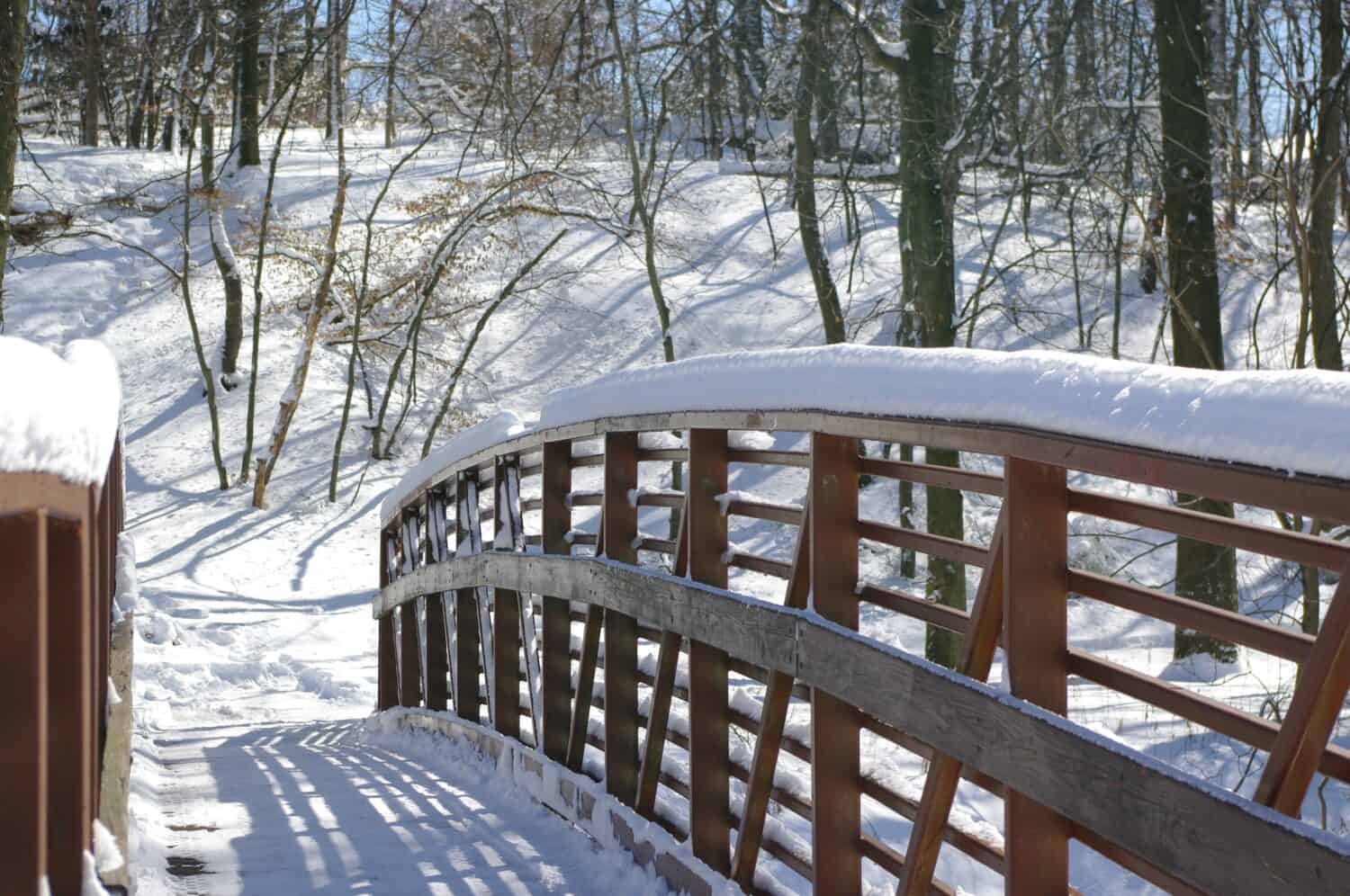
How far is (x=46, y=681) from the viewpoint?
1549mm

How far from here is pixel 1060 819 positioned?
2.21 meters

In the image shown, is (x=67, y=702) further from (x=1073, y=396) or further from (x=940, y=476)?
(x=940, y=476)

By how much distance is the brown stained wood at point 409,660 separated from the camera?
8.27 meters

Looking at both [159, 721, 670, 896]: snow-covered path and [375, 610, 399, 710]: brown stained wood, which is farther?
[375, 610, 399, 710]: brown stained wood

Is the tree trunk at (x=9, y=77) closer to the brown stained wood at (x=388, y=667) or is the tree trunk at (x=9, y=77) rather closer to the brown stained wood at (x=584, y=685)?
the brown stained wood at (x=388, y=667)

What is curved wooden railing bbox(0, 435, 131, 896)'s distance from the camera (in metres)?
1.42

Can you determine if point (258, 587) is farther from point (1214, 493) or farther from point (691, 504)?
point (1214, 493)

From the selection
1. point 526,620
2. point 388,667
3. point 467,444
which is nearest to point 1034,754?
point 526,620

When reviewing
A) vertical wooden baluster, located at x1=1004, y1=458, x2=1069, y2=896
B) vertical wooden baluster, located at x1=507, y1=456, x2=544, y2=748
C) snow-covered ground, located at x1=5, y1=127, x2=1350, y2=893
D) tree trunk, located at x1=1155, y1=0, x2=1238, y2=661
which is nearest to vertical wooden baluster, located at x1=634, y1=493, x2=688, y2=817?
snow-covered ground, located at x1=5, y1=127, x2=1350, y2=893

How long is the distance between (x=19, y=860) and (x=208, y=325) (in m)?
21.4

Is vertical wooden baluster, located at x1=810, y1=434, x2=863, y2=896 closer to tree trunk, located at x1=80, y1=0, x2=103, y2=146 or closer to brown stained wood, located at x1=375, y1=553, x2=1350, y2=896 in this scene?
brown stained wood, located at x1=375, y1=553, x2=1350, y2=896

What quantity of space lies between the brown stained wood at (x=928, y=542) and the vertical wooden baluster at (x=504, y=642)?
261 centimetres

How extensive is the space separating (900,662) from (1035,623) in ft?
1.40

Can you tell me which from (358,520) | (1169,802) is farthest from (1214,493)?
(358,520)
